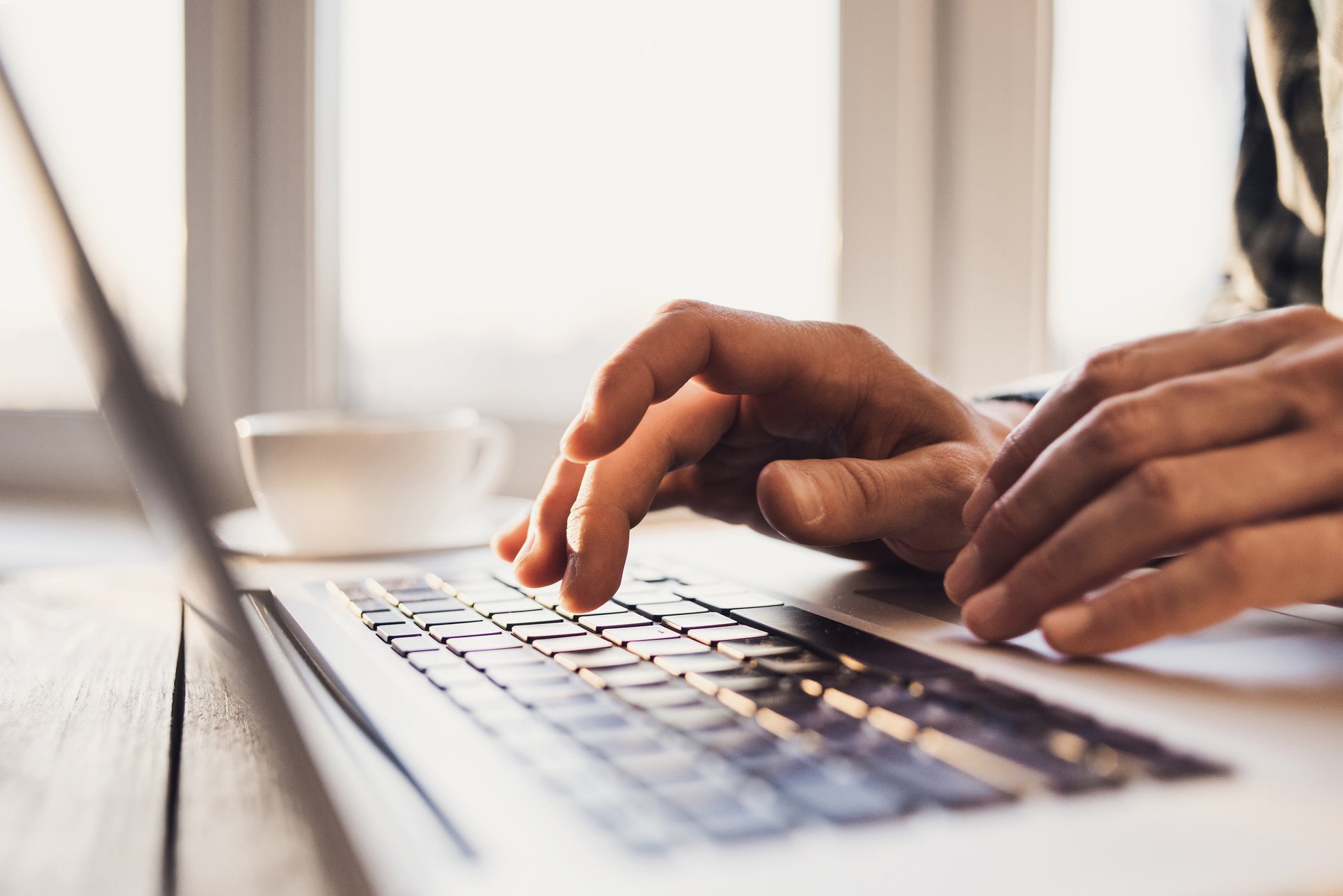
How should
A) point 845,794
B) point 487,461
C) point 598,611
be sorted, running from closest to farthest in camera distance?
point 845,794 < point 598,611 < point 487,461

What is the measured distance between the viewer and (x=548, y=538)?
0.47 meters

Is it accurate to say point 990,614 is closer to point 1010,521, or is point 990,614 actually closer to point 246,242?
point 1010,521

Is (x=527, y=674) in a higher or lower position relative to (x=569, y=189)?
lower

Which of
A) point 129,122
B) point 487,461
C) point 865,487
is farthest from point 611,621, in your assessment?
point 129,122

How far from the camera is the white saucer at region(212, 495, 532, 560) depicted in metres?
0.64

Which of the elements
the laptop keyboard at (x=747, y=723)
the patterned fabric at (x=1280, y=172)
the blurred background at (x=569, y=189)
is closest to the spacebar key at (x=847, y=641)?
the laptop keyboard at (x=747, y=723)

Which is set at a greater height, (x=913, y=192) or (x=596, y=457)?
(x=913, y=192)

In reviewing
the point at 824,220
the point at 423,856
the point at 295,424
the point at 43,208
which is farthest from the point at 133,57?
the point at 423,856

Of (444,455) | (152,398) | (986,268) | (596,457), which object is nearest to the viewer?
(152,398)

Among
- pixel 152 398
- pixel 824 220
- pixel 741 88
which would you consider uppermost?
pixel 741 88

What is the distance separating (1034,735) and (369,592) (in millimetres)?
326

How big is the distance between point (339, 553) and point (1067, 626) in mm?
453

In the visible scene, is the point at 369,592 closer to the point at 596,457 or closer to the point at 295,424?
the point at 596,457

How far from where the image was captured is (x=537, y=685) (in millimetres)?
306
